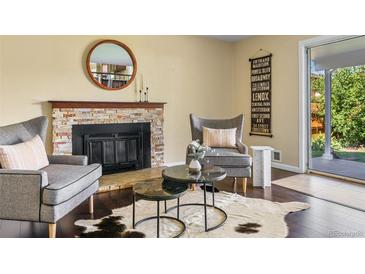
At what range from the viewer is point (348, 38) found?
406 cm

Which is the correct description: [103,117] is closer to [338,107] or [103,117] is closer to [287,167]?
[287,167]

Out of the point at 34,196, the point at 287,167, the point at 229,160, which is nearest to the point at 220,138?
the point at 229,160

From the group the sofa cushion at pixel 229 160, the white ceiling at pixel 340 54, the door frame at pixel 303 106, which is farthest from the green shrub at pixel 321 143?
the sofa cushion at pixel 229 160

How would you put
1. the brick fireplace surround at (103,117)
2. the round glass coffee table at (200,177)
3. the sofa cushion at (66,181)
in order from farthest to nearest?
the brick fireplace surround at (103,117)
the round glass coffee table at (200,177)
the sofa cushion at (66,181)

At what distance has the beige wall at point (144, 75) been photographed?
375cm

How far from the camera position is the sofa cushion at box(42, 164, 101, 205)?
2154 millimetres

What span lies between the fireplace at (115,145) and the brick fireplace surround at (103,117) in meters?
0.08

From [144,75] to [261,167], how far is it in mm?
2444

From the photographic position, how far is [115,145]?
Result: 4.38m

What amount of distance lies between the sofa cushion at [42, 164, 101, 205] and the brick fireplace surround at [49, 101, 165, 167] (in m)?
1.13

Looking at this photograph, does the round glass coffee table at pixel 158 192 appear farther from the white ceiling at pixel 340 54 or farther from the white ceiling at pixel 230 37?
the white ceiling at pixel 230 37

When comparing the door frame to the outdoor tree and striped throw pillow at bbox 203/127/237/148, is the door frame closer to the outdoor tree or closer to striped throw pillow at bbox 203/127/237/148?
the outdoor tree
